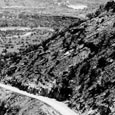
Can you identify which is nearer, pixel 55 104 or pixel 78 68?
pixel 55 104

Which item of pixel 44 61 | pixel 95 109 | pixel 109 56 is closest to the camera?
pixel 95 109

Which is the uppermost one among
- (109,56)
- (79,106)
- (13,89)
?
(109,56)

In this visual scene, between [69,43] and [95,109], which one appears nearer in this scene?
[95,109]

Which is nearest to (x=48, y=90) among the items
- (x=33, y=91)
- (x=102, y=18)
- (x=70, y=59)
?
(x=33, y=91)

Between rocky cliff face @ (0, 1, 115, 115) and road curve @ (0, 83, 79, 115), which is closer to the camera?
road curve @ (0, 83, 79, 115)

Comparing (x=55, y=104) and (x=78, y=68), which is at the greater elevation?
(x=78, y=68)

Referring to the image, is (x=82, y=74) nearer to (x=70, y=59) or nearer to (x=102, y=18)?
(x=70, y=59)

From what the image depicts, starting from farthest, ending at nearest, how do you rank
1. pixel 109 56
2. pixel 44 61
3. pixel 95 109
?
pixel 44 61
pixel 109 56
pixel 95 109

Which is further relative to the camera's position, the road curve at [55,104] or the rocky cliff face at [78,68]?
the rocky cliff face at [78,68]
